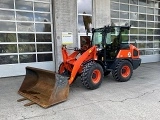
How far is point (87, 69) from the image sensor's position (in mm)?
5508

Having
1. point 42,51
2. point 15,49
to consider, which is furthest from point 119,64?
point 15,49

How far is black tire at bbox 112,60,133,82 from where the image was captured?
21.5ft

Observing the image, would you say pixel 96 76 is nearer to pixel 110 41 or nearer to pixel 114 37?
pixel 110 41

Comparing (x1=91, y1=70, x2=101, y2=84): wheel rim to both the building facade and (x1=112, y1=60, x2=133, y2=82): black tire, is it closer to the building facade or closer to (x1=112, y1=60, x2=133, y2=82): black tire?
(x1=112, y1=60, x2=133, y2=82): black tire

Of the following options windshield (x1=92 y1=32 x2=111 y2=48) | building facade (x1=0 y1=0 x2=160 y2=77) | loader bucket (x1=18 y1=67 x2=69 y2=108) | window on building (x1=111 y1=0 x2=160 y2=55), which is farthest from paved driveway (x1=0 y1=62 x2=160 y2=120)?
window on building (x1=111 y1=0 x2=160 y2=55)

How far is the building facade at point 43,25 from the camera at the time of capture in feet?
26.3

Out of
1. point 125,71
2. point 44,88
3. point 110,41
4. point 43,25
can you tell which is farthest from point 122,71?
point 43,25

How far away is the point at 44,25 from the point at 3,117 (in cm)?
583

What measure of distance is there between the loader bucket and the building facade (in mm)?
2926

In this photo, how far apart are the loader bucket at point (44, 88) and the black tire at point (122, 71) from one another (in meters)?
2.48

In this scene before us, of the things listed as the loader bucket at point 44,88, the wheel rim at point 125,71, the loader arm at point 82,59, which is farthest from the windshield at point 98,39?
the loader bucket at point 44,88

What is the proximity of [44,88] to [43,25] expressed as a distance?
465 centimetres

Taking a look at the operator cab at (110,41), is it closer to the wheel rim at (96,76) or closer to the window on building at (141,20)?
the wheel rim at (96,76)

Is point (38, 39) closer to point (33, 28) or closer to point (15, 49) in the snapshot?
point (33, 28)
